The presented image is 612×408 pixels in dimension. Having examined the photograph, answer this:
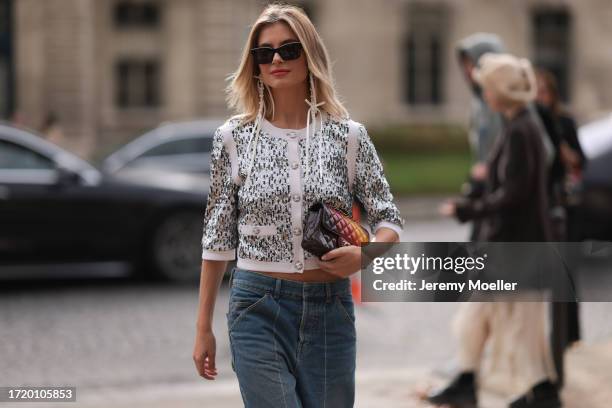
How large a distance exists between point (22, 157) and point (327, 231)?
25.1 ft

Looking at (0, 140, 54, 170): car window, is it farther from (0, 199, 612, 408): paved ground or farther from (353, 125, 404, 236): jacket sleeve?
(353, 125, 404, 236): jacket sleeve

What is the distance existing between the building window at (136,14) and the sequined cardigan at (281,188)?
26532 mm

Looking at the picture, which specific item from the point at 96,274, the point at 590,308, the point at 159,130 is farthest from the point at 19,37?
the point at 590,308

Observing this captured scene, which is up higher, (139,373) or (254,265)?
→ (254,265)

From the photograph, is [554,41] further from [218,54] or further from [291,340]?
[291,340]

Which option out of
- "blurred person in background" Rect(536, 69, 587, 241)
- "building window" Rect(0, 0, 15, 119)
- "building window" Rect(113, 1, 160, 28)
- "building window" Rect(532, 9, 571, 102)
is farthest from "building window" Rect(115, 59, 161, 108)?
"blurred person in background" Rect(536, 69, 587, 241)

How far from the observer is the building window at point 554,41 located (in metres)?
33.5

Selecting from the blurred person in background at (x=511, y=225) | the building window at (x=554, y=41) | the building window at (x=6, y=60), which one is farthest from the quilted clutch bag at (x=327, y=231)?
the building window at (x=554, y=41)

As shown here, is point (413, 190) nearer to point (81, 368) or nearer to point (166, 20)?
point (166, 20)

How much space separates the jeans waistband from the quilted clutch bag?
0.12 metres

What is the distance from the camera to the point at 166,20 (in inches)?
1160

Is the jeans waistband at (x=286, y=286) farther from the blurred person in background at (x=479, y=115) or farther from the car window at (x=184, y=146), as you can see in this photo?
the car window at (x=184, y=146)

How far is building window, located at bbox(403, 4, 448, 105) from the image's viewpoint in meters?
32.7

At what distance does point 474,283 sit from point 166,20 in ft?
85.8
